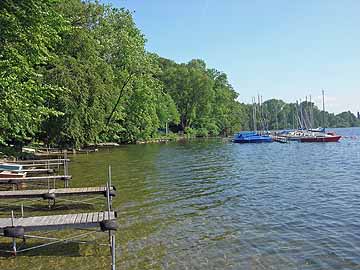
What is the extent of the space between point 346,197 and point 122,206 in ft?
31.5

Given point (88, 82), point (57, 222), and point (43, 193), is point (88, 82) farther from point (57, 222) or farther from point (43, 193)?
point (57, 222)

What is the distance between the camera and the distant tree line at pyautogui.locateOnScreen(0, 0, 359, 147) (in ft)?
52.1

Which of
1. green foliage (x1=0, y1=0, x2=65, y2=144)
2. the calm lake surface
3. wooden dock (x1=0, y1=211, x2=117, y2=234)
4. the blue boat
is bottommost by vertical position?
the calm lake surface

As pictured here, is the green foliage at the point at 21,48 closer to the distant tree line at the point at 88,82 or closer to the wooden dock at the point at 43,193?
the distant tree line at the point at 88,82

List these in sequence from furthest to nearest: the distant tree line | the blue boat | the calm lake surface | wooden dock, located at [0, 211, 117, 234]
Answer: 1. the blue boat
2. the distant tree line
3. wooden dock, located at [0, 211, 117, 234]
4. the calm lake surface

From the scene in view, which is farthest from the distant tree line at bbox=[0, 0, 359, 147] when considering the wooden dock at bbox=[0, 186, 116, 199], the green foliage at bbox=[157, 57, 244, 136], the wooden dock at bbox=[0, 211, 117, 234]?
the wooden dock at bbox=[0, 211, 117, 234]

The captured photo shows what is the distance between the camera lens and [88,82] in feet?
103

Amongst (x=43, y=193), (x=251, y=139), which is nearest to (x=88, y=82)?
(x=43, y=193)

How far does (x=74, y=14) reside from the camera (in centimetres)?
3928

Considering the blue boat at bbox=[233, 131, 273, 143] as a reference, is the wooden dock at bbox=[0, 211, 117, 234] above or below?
below

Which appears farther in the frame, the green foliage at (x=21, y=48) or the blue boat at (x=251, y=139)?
the blue boat at (x=251, y=139)

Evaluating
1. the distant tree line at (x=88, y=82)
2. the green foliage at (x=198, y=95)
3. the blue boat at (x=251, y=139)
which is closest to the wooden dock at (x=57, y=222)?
the distant tree line at (x=88, y=82)

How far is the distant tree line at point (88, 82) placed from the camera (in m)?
15.9

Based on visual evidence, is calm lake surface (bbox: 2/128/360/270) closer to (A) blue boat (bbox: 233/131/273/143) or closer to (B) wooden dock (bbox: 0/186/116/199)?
(B) wooden dock (bbox: 0/186/116/199)
